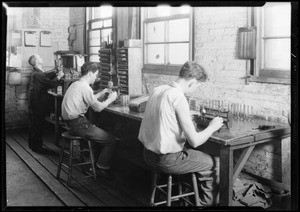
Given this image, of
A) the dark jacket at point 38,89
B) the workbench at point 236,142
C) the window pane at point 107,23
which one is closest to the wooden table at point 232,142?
the workbench at point 236,142

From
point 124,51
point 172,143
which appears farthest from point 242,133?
point 124,51

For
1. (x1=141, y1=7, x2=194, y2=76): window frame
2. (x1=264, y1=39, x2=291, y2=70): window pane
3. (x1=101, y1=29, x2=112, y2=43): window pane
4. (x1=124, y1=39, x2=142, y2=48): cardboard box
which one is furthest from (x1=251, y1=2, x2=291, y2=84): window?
(x1=101, y1=29, x2=112, y2=43): window pane

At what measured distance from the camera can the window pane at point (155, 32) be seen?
18.0 ft

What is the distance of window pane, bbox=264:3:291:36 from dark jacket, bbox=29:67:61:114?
3.69 m

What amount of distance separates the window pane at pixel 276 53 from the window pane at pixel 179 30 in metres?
1.37

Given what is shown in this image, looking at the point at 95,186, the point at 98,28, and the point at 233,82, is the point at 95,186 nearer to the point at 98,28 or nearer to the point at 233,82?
the point at 233,82

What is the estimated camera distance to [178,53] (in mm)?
5133

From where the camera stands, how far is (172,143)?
10.7 feet

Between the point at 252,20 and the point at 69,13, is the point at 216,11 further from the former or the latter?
A: the point at 69,13

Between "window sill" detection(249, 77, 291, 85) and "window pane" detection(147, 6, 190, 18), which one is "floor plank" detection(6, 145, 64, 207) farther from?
"window pane" detection(147, 6, 190, 18)

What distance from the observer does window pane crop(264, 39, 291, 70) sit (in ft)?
12.3

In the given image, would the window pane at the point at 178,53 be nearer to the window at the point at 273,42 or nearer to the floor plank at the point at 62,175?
the window at the point at 273,42

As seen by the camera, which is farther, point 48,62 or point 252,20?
point 48,62
